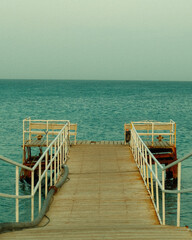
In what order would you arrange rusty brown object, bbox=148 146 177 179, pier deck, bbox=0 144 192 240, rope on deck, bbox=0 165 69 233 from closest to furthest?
pier deck, bbox=0 144 192 240, rope on deck, bbox=0 165 69 233, rusty brown object, bbox=148 146 177 179

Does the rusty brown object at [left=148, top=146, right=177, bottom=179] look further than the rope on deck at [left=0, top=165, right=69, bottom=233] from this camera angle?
Yes

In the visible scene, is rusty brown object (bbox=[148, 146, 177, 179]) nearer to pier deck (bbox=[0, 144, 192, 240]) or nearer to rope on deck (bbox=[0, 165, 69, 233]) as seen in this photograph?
pier deck (bbox=[0, 144, 192, 240])

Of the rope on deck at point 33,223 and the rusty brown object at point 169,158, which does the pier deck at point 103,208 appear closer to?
the rope on deck at point 33,223

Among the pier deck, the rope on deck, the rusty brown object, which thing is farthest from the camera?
the rusty brown object

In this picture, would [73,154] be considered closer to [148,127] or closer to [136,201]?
[148,127]

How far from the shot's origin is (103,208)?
7637 millimetres

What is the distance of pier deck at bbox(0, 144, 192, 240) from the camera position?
4.93 metres

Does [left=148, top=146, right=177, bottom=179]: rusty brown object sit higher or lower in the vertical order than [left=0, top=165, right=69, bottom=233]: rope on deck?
lower

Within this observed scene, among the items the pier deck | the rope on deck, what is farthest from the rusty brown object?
the rope on deck

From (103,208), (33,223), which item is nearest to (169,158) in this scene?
(103,208)

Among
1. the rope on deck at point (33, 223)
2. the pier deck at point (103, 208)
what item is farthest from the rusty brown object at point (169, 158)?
the rope on deck at point (33, 223)

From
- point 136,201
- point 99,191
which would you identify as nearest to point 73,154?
point 99,191

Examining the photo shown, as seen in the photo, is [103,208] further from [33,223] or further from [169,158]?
[169,158]

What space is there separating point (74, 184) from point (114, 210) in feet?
7.94
